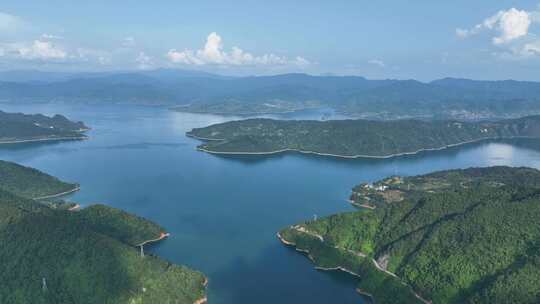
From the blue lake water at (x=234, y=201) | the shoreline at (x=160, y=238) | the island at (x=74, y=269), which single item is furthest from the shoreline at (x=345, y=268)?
the shoreline at (x=160, y=238)

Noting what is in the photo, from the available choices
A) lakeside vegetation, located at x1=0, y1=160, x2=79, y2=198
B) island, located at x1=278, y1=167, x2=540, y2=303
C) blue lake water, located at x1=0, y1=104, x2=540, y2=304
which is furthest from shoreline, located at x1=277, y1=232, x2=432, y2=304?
lakeside vegetation, located at x1=0, y1=160, x2=79, y2=198

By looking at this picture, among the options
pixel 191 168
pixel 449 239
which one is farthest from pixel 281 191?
pixel 449 239

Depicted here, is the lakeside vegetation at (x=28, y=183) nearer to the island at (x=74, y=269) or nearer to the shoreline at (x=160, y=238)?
the island at (x=74, y=269)

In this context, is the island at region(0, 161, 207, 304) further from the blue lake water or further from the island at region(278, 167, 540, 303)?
the island at region(278, 167, 540, 303)

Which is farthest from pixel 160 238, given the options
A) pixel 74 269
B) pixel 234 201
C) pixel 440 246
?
pixel 440 246

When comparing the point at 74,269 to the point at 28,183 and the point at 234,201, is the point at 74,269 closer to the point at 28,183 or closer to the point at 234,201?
the point at 234,201
